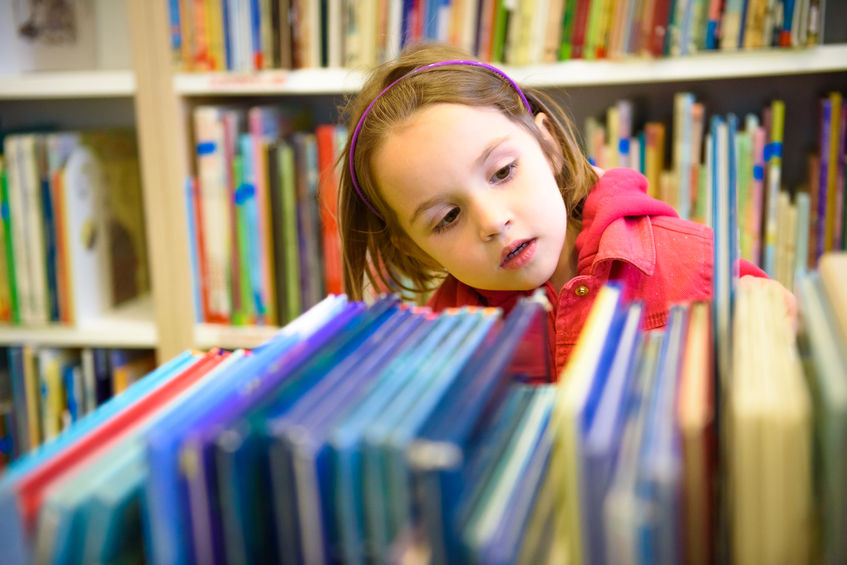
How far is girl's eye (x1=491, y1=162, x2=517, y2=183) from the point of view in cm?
84

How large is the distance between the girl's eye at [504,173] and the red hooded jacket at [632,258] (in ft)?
0.45

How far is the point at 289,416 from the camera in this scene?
354 mm

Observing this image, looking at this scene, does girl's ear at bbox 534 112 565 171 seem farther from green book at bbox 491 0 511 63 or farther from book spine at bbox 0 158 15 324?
book spine at bbox 0 158 15 324

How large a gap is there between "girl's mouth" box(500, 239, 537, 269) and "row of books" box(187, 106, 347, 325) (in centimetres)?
62

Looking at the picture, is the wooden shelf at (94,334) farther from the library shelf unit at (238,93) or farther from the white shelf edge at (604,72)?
the white shelf edge at (604,72)

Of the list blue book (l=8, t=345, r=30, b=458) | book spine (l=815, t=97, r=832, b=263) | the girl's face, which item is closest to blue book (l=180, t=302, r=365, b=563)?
the girl's face

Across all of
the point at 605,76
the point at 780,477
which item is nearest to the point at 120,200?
the point at 605,76

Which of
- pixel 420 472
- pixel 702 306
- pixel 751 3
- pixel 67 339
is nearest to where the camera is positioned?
pixel 420 472

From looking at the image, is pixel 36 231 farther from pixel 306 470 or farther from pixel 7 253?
pixel 306 470

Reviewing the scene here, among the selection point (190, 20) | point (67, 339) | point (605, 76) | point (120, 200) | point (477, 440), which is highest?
point (190, 20)

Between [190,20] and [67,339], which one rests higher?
[190,20]

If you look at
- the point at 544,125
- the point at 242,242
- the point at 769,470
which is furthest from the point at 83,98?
the point at 769,470

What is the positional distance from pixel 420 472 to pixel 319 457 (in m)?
0.05

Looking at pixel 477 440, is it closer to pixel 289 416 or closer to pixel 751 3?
pixel 289 416
